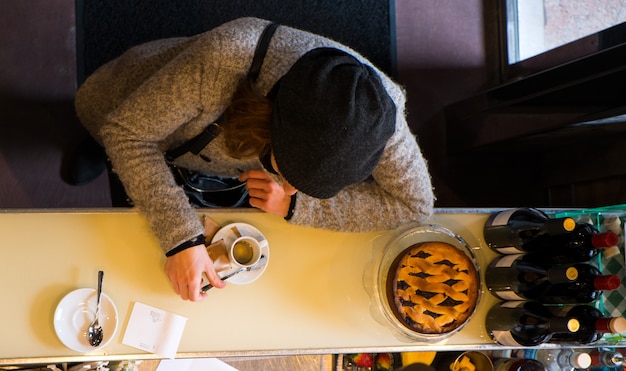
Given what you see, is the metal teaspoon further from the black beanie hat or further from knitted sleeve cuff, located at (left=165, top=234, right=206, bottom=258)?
the black beanie hat

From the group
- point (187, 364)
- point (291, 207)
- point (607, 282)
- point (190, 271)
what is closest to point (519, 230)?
point (607, 282)

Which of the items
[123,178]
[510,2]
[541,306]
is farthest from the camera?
[510,2]

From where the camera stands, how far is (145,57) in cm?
136

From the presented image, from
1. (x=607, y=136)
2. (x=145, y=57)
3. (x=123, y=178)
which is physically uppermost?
(x=145, y=57)

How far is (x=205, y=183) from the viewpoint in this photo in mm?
1577

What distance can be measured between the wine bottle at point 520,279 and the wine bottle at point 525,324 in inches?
0.9

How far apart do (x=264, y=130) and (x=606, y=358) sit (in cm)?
107

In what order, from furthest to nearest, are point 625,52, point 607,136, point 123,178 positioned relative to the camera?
1. point 607,136
2. point 625,52
3. point 123,178

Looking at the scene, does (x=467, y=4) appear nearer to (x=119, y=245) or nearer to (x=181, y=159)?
(x=181, y=159)

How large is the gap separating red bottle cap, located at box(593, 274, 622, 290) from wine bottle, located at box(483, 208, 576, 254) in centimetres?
12

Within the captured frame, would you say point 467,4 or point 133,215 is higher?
point 467,4

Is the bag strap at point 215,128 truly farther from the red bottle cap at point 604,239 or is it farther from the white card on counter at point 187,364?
the red bottle cap at point 604,239

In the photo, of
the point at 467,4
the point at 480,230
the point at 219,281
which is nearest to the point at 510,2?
the point at 467,4

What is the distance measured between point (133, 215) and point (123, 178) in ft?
0.32
